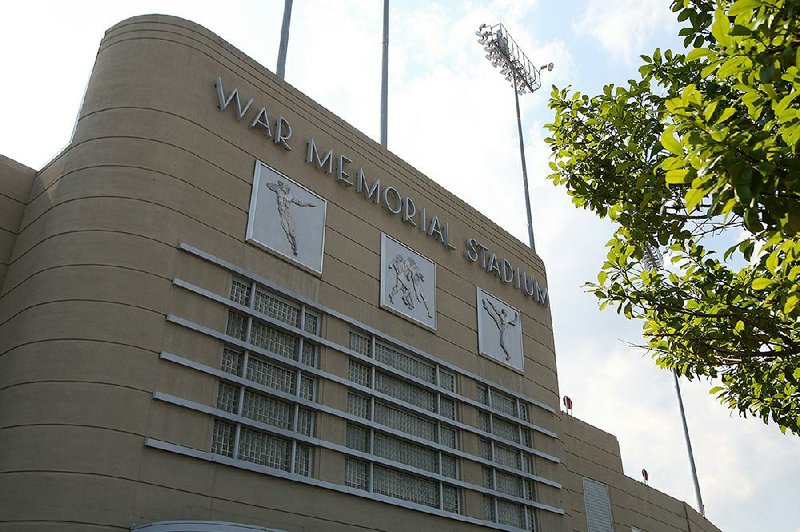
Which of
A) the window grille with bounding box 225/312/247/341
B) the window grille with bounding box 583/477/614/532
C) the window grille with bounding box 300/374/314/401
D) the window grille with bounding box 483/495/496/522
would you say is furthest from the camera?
the window grille with bounding box 583/477/614/532

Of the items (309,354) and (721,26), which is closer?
(721,26)

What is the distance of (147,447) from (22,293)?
15.4 ft

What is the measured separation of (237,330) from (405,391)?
578cm

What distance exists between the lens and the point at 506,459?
921 inches

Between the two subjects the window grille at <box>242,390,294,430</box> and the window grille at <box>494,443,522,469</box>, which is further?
the window grille at <box>494,443,522,469</box>

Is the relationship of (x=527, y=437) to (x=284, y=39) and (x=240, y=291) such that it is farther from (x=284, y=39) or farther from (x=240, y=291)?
(x=284, y=39)

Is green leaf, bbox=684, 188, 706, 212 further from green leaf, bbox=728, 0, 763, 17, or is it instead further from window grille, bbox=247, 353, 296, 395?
window grille, bbox=247, 353, 296, 395

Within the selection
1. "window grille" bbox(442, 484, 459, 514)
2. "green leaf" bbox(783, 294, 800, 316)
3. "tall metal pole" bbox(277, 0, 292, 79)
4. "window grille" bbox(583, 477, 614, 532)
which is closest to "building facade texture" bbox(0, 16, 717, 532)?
"window grille" bbox(442, 484, 459, 514)

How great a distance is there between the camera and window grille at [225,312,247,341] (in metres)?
17.0

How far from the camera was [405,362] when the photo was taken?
2117 centimetres

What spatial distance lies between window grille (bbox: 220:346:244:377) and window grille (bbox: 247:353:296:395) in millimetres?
241

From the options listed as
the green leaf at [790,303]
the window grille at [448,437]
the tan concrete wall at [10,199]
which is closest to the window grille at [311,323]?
the window grille at [448,437]

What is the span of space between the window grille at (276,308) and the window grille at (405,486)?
436cm

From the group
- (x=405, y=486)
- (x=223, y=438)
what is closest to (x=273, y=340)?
(x=223, y=438)
